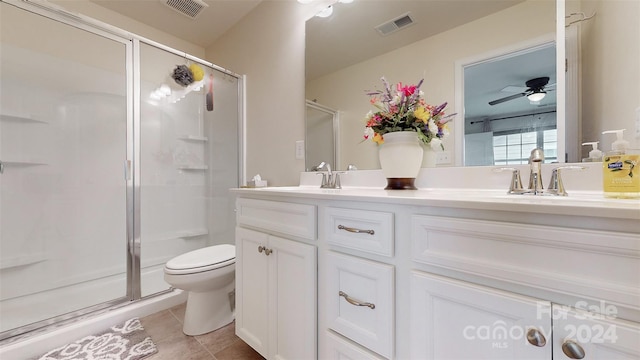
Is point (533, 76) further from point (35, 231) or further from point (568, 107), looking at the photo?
point (35, 231)

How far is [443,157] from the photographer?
3.71 feet

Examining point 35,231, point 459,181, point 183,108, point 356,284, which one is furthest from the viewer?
point 183,108

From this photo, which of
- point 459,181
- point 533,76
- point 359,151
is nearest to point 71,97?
point 359,151

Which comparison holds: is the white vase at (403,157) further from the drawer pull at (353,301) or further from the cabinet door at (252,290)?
the cabinet door at (252,290)

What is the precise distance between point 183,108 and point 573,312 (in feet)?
8.83

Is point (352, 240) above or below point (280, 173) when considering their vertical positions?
below

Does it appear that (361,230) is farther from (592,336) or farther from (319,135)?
(319,135)

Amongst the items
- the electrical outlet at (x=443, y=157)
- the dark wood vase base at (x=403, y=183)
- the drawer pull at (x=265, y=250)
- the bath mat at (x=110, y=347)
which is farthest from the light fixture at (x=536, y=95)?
the bath mat at (x=110, y=347)

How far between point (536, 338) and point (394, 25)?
1.40 m

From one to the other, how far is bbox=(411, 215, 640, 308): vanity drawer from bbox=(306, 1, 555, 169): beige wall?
24.7 inches

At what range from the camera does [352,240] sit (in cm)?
79

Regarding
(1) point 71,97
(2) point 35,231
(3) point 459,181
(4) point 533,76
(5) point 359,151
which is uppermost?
(1) point 71,97

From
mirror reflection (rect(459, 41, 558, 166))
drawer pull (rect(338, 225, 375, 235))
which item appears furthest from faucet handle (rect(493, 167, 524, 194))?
drawer pull (rect(338, 225, 375, 235))

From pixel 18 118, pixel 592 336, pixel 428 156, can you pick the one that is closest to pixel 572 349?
pixel 592 336
